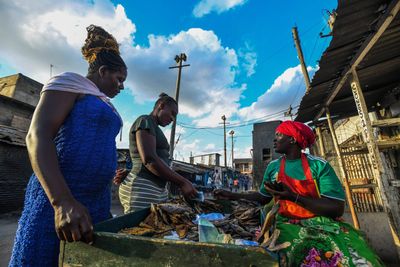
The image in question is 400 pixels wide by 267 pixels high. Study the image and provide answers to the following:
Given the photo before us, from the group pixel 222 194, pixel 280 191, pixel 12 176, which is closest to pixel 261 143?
pixel 222 194

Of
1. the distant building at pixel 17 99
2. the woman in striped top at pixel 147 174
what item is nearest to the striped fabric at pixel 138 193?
the woman in striped top at pixel 147 174

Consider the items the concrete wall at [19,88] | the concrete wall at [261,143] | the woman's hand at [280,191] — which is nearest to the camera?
the woman's hand at [280,191]

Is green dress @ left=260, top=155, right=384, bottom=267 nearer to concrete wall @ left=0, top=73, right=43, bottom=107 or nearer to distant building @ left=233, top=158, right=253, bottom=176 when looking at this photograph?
concrete wall @ left=0, top=73, right=43, bottom=107

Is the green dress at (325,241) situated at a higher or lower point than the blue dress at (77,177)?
lower

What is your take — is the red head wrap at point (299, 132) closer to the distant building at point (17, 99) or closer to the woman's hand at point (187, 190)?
the woman's hand at point (187, 190)

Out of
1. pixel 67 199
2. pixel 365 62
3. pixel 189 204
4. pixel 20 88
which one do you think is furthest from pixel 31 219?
pixel 20 88

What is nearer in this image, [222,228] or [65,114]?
[65,114]

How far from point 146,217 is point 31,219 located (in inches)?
30.8

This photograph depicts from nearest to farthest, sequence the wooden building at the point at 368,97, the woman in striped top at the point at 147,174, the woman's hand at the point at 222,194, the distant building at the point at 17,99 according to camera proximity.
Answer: the woman in striped top at the point at 147,174
the woman's hand at the point at 222,194
the wooden building at the point at 368,97
the distant building at the point at 17,99

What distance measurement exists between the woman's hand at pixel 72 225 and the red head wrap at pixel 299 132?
2.30 metres

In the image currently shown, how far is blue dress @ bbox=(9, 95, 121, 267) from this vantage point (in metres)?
1.14

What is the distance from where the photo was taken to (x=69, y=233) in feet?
3.12

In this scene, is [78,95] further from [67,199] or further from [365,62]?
[365,62]

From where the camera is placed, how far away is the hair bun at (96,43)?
1689mm
